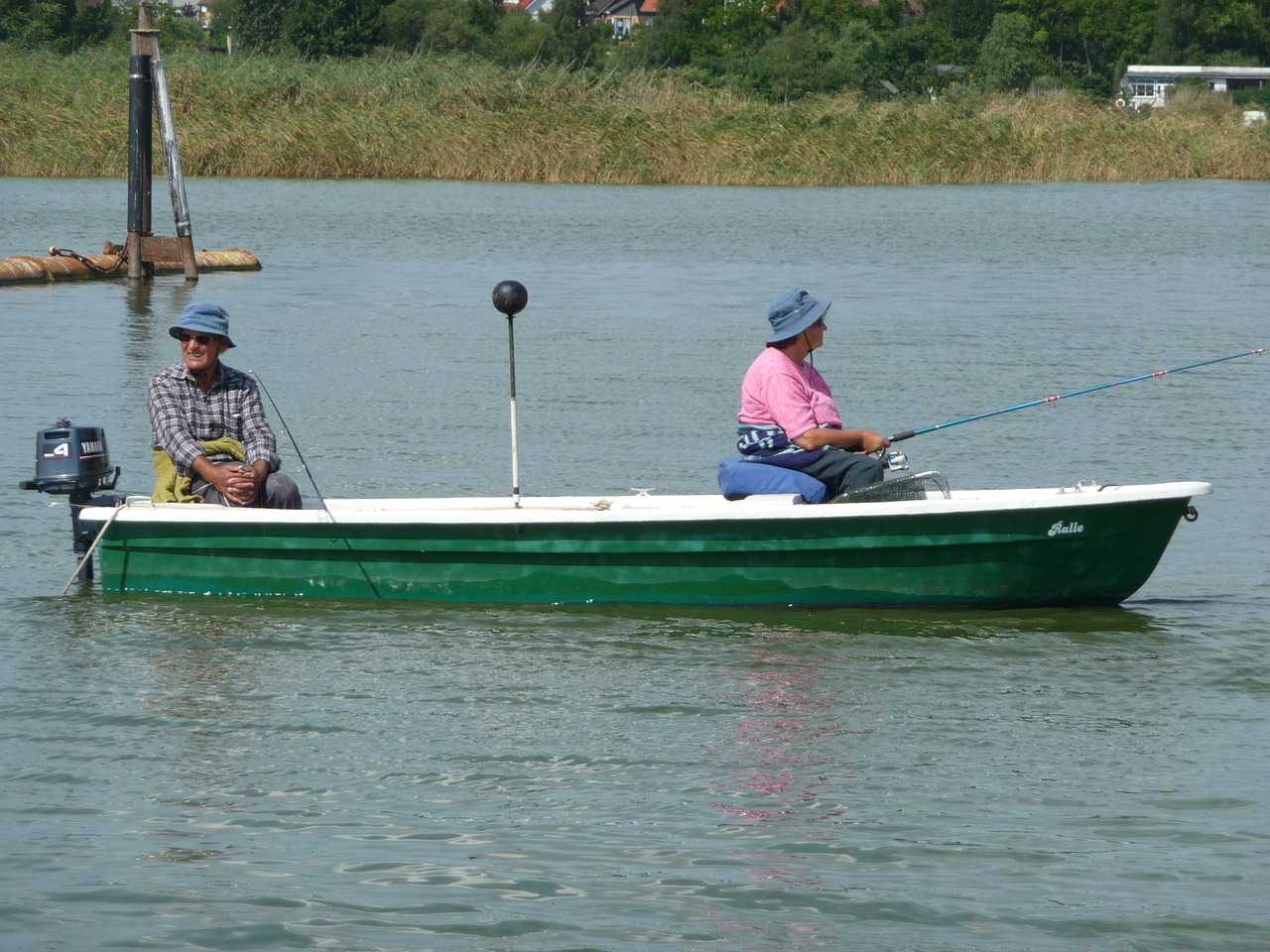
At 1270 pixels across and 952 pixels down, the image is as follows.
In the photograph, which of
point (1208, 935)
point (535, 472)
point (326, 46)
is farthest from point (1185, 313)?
point (326, 46)

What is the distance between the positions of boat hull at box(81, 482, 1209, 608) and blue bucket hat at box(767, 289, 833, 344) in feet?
2.38

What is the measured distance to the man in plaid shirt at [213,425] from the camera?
8.28 meters

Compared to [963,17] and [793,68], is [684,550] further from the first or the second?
[963,17]

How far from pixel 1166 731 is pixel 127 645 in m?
4.13

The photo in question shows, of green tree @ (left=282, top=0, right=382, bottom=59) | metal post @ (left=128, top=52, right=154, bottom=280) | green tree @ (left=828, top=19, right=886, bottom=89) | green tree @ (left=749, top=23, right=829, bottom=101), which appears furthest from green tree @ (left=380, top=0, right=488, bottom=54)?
metal post @ (left=128, top=52, right=154, bottom=280)

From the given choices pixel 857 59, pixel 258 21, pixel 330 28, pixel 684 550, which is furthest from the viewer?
pixel 258 21

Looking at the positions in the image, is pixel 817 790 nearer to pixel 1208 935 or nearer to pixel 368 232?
pixel 1208 935

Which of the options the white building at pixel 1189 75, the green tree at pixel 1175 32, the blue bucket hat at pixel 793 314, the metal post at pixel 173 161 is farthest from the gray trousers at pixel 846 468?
the green tree at pixel 1175 32

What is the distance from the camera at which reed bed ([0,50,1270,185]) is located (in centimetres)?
3994

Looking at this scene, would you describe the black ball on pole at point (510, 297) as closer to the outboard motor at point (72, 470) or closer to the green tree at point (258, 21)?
the outboard motor at point (72, 470)

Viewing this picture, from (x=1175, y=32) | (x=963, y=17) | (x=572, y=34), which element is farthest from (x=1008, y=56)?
(x=1175, y=32)

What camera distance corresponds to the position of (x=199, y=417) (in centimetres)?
839

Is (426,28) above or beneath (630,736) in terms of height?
above

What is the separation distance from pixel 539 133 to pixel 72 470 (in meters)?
32.5
